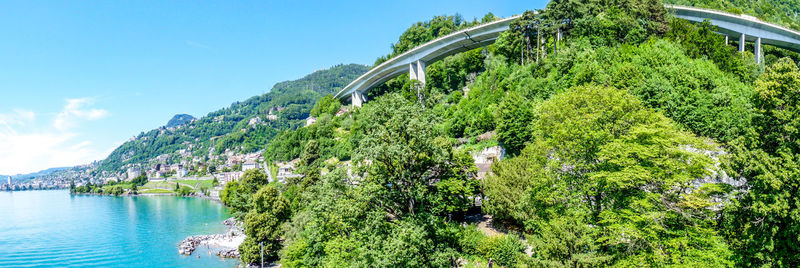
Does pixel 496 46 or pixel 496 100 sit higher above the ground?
pixel 496 46

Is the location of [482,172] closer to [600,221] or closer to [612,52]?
[612,52]

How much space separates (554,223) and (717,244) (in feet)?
11.9

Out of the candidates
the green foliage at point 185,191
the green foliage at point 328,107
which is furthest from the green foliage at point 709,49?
the green foliage at point 185,191

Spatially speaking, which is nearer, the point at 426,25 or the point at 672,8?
the point at 672,8

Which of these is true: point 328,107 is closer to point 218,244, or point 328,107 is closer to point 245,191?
point 245,191

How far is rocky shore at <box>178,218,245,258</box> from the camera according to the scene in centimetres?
3525

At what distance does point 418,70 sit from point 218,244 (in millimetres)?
31945

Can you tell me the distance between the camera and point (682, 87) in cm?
1892

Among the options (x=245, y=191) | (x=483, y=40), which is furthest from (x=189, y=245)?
(x=483, y=40)

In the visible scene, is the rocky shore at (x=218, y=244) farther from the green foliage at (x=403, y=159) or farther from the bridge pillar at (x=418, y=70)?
the bridge pillar at (x=418, y=70)

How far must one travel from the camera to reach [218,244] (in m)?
38.7

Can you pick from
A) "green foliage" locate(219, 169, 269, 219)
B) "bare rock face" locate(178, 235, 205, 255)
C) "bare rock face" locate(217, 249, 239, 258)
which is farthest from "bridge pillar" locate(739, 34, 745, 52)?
"bare rock face" locate(178, 235, 205, 255)

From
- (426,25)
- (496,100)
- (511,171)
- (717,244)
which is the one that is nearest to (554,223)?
(717,244)

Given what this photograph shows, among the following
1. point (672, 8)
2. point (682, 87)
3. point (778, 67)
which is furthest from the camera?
point (672, 8)
